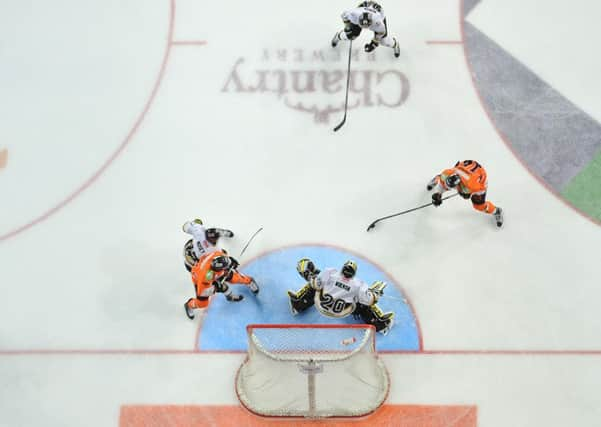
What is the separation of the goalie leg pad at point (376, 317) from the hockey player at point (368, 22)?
2237 mm

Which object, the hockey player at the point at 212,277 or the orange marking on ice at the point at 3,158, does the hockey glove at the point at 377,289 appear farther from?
the orange marking on ice at the point at 3,158

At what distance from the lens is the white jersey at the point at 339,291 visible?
15.1 feet

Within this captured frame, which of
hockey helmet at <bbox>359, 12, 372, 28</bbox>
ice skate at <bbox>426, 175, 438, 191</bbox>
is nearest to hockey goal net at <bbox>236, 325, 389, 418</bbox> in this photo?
ice skate at <bbox>426, 175, 438, 191</bbox>

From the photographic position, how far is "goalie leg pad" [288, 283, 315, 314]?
4.98 meters

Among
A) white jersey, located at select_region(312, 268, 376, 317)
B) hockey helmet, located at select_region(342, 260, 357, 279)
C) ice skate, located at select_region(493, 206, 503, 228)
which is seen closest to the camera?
hockey helmet, located at select_region(342, 260, 357, 279)

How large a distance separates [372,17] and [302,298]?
228 centimetres

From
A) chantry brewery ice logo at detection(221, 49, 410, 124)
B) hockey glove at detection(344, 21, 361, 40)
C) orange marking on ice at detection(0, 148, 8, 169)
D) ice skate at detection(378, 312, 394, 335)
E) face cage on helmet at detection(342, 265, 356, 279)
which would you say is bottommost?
ice skate at detection(378, 312, 394, 335)

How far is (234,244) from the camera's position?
17.7 ft

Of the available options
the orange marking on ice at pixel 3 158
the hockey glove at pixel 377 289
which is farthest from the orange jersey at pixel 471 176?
the orange marking on ice at pixel 3 158

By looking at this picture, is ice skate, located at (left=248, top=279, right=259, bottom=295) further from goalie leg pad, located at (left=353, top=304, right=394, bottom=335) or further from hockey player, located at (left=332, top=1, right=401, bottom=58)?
hockey player, located at (left=332, top=1, right=401, bottom=58)

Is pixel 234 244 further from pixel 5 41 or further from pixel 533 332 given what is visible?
pixel 5 41

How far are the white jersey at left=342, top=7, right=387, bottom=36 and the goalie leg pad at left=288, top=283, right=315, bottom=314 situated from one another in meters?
2.16

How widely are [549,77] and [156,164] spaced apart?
3407 mm

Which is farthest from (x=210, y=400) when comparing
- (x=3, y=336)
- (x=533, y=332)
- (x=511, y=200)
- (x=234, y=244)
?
(x=511, y=200)
